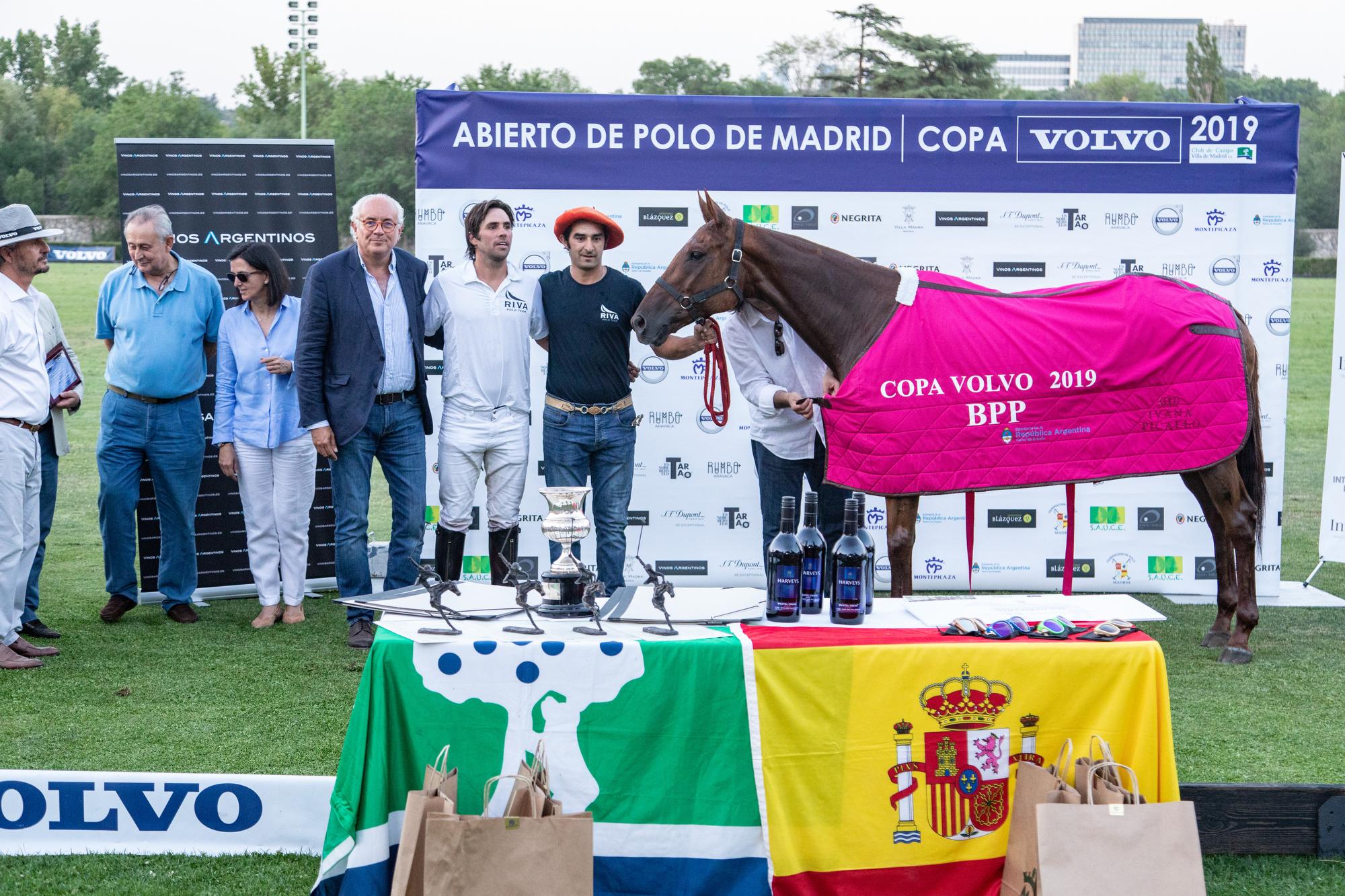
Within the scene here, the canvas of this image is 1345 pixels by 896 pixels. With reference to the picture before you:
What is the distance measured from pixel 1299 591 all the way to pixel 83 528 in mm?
7521

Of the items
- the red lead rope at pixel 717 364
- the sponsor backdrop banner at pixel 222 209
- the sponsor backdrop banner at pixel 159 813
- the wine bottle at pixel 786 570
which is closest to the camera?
the wine bottle at pixel 786 570

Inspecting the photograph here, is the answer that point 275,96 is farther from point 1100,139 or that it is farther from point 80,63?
point 1100,139

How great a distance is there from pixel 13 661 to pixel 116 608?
35.0 inches

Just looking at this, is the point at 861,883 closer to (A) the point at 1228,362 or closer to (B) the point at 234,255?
(A) the point at 1228,362

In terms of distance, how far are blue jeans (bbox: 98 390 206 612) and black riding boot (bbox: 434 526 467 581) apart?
136cm

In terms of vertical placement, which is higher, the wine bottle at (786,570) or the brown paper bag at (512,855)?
the wine bottle at (786,570)

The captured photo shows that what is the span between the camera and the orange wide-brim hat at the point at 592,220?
4965 mm

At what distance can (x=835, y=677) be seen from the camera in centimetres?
292

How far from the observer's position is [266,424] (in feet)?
19.3

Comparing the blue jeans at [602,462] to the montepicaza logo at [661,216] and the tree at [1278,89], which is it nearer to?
the montepicaza logo at [661,216]

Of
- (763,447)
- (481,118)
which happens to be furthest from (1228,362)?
(481,118)

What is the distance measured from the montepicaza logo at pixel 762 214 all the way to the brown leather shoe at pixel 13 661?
3.88 metres

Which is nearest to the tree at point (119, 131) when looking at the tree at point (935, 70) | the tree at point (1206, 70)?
the tree at point (935, 70)

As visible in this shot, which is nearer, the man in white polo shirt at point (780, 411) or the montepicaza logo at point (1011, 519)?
the man in white polo shirt at point (780, 411)
